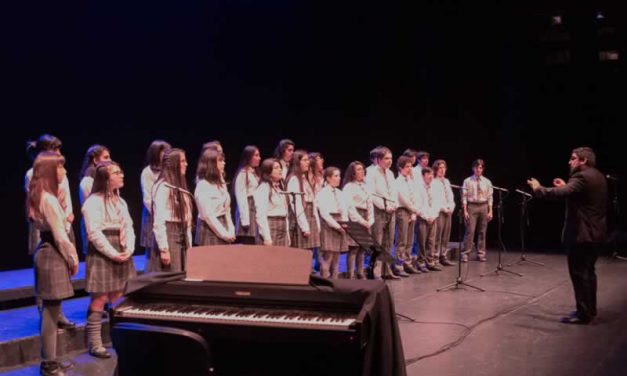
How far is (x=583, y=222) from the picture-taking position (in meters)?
5.82

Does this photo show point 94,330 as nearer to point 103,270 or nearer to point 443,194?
point 103,270

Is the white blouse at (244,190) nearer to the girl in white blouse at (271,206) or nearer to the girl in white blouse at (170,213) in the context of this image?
the girl in white blouse at (271,206)

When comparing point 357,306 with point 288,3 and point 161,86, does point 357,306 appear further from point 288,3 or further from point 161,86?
point 288,3

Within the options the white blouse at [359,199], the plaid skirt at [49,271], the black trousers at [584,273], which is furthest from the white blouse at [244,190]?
the black trousers at [584,273]

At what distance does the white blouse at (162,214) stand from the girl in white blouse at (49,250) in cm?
83

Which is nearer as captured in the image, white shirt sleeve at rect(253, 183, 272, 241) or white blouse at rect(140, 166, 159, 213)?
white blouse at rect(140, 166, 159, 213)

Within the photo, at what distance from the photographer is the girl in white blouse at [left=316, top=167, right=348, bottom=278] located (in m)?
7.43

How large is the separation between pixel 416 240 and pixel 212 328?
6714mm

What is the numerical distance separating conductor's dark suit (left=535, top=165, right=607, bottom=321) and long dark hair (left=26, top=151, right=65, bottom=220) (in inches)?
150

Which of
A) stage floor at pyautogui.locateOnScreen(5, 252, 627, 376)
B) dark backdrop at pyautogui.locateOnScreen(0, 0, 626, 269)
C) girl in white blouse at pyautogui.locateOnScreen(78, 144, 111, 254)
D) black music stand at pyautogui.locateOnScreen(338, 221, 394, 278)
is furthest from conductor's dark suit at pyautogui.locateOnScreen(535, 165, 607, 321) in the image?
dark backdrop at pyautogui.locateOnScreen(0, 0, 626, 269)

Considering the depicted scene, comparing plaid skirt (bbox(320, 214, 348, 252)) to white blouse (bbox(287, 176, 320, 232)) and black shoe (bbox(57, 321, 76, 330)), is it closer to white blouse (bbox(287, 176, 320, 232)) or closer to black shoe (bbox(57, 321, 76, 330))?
white blouse (bbox(287, 176, 320, 232))

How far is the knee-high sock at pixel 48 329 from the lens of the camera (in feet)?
14.4

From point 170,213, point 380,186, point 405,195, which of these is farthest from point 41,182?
point 405,195

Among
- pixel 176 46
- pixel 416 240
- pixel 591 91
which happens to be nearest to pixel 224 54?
pixel 176 46
